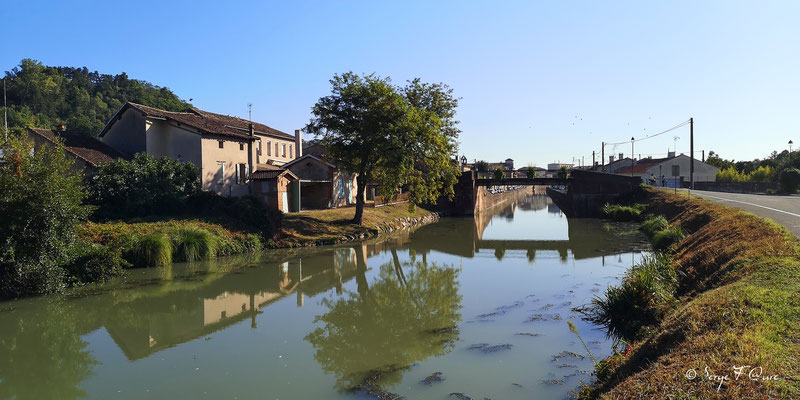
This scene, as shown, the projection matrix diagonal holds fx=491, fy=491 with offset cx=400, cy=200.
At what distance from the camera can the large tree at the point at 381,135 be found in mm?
29797

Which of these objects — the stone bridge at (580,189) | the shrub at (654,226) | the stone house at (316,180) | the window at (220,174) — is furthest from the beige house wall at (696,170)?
the window at (220,174)

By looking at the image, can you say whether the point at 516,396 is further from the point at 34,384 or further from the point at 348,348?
the point at 34,384

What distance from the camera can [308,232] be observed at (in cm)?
2950

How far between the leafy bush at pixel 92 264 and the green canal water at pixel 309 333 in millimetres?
736

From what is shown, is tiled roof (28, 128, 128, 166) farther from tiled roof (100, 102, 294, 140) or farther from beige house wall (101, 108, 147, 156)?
tiled roof (100, 102, 294, 140)

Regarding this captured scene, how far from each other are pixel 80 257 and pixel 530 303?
49.1 feet

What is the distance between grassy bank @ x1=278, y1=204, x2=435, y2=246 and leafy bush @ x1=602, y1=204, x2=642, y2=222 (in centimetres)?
1712

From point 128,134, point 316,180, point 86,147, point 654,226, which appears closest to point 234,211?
point 86,147

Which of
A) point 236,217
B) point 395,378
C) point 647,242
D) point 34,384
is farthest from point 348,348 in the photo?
point 647,242

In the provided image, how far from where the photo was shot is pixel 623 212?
4031 cm

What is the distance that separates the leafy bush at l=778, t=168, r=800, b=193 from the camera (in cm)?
4294

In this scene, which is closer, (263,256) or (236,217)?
(263,256)

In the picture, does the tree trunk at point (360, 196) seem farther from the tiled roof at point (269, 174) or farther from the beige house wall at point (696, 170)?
the beige house wall at point (696, 170)

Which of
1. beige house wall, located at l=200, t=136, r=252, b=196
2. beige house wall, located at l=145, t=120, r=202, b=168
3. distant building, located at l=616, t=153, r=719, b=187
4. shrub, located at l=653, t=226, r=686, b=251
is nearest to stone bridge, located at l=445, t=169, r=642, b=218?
distant building, located at l=616, t=153, r=719, b=187
